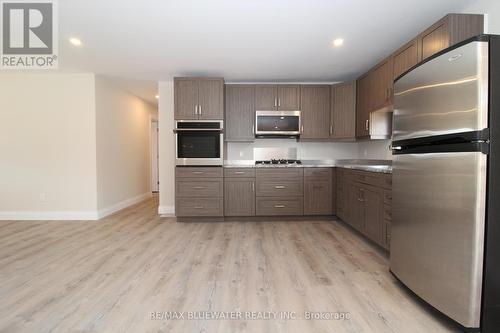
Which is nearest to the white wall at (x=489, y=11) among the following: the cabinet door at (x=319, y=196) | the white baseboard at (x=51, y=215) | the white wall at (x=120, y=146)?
the cabinet door at (x=319, y=196)

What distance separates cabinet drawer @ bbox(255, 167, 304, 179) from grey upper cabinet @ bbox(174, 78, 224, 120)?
110 cm

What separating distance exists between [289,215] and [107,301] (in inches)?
109

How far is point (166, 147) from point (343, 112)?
318 cm

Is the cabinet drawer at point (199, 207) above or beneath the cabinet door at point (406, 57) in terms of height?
beneath

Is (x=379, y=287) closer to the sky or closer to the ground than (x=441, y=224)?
closer to the ground

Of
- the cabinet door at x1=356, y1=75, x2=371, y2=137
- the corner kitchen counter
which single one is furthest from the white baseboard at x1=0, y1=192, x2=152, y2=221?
the cabinet door at x1=356, y1=75, x2=371, y2=137

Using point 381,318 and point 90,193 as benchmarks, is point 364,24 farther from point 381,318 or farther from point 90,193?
point 90,193

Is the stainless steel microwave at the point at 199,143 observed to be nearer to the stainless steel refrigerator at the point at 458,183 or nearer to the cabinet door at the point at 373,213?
the cabinet door at the point at 373,213

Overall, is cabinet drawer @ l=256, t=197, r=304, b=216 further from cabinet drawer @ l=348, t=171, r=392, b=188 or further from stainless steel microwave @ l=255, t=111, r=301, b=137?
stainless steel microwave @ l=255, t=111, r=301, b=137

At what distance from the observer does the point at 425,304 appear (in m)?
1.63

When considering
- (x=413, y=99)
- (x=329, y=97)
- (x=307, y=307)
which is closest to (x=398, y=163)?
(x=413, y=99)

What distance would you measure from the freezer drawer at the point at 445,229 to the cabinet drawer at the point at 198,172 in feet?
8.65

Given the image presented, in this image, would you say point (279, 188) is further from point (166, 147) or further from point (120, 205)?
point (120, 205)

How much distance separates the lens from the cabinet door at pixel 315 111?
4.18 meters
